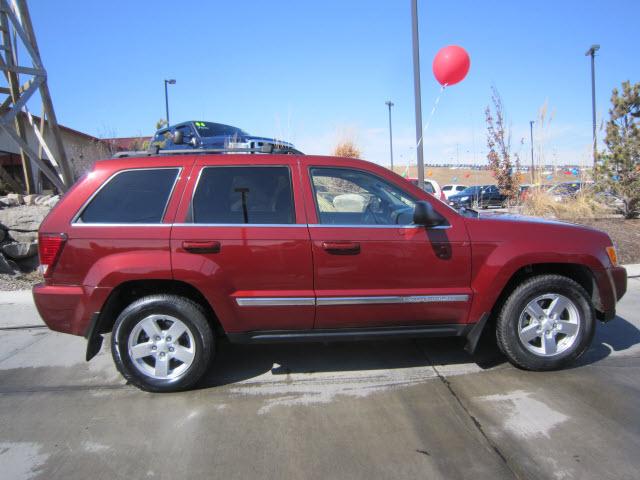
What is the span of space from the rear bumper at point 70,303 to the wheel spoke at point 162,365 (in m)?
0.60

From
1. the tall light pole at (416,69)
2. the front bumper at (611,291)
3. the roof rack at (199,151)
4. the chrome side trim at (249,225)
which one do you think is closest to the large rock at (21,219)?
the roof rack at (199,151)

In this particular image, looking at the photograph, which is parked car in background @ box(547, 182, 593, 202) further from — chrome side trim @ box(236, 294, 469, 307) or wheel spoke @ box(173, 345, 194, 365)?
wheel spoke @ box(173, 345, 194, 365)

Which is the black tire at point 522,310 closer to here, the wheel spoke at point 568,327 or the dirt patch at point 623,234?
the wheel spoke at point 568,327

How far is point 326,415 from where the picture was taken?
126 inches

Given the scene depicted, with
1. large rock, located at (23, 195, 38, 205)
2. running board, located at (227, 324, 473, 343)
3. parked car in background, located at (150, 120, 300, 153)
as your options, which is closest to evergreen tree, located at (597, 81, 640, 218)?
parked car in background, located at (150, 120, 300, 153)

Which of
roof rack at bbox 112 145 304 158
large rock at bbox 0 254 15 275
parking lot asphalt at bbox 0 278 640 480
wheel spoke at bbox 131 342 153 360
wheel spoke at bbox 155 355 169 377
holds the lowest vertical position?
parking lot asphalt at bbox 0 278 640 480

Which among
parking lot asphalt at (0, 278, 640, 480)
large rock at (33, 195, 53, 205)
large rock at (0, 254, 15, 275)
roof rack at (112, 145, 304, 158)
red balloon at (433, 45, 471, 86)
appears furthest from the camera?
large rock at (33, 195, 53, 205)

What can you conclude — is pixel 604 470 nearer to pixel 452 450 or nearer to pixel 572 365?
pixel 452 450

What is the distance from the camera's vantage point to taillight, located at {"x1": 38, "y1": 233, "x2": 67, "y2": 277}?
343 cm

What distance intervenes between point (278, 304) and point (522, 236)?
203 centimetres

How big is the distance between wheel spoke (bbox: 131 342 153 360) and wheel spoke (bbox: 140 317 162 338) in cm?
8

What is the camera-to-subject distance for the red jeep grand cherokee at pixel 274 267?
11.3 ft

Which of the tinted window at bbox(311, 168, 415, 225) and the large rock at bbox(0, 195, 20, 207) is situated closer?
the tinted window at bbox(311, 168, 415, 225)

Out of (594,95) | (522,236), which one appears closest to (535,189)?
(522,236)
